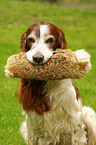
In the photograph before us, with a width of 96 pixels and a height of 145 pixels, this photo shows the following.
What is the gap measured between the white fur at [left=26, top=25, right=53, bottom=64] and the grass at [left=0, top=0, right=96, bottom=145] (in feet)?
2.65

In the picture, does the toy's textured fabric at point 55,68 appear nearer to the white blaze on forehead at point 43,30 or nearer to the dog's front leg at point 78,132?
the white blaze on forehead at point 43,30

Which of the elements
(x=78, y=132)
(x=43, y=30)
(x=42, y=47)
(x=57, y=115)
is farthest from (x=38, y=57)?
(x=78, y=132)

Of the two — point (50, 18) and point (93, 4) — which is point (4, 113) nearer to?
point (50, 18)

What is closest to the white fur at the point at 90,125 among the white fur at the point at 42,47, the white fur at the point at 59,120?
the white fur at the point at 59,120

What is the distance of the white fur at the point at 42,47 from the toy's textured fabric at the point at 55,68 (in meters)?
0.08

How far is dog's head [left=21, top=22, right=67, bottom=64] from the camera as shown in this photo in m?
4.29

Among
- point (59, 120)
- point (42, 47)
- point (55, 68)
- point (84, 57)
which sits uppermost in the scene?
point (42, 47)

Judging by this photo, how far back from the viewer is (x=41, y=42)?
4539 millimetres

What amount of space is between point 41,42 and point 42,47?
0.42 ft

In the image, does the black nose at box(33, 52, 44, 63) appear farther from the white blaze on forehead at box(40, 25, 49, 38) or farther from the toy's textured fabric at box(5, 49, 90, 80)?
the white blaze on forehead at box(40, 25, 49, 38)

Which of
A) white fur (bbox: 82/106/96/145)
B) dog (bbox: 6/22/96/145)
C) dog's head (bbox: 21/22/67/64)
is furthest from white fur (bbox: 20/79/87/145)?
dog's head (bbox: 21/22/67/64)

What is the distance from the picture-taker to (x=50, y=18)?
19.2 m

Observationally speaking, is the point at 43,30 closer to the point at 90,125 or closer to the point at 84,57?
the point at 84,57

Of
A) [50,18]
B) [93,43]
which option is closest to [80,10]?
[50,18]
